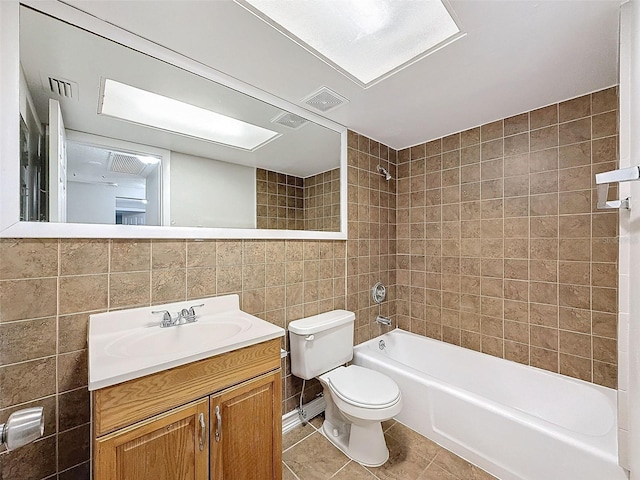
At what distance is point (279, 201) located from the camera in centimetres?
194

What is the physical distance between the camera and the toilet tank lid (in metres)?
1.79

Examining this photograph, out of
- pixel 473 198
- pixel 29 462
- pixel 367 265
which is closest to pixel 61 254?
pixel 29 462

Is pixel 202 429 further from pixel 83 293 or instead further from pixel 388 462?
pixel 388 462

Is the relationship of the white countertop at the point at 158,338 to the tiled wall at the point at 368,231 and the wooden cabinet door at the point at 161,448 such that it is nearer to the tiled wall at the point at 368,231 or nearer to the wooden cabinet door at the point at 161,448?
the wooden cabinet door at the point at 161,448

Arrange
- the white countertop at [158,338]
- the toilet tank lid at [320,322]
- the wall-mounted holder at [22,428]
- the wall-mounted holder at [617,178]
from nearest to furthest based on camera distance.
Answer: the wall-mounted holder at [22,428]
the wall-mounted holder at [617,178]
the white countertop at [158,338]
the toilet tank lid at [320,322]

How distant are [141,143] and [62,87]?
0.34 metres

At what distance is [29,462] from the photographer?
3.49 feet

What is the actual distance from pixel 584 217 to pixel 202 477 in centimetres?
247

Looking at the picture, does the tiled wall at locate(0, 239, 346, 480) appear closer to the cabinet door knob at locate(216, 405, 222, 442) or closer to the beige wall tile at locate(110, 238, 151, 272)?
the beige wall tile at locate(110, 238, 151, 272)

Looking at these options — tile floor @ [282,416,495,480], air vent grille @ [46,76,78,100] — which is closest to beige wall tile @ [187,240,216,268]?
air vent grille @ [46,76,78,100]

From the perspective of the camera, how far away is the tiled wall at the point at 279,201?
1.85 meters

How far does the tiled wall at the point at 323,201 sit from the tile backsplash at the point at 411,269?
2 cm

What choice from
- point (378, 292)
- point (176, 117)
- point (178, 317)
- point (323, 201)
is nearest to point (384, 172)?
point (323, 201)

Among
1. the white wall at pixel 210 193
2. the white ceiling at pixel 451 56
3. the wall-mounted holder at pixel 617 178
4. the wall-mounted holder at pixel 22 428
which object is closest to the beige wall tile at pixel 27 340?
the wall-mounted holder at pixel 22 428
